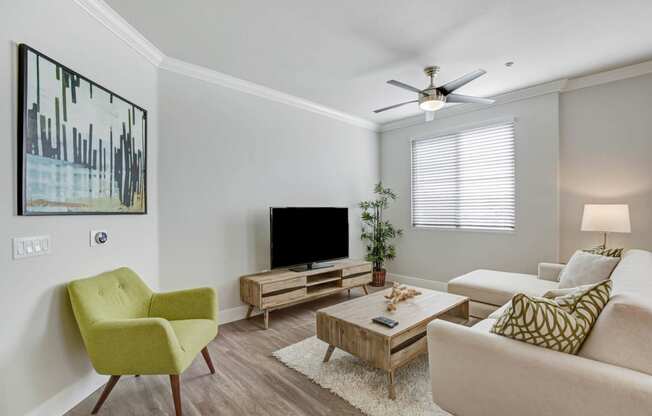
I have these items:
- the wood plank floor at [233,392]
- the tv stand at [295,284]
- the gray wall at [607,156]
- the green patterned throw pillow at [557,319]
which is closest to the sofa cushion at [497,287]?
the gray wall at [607,156]

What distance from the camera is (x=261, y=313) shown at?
368 centimetres

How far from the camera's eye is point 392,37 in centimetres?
262

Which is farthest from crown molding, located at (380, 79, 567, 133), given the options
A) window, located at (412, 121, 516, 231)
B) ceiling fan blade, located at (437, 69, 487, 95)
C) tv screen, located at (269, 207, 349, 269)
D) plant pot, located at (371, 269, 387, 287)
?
plant pot, located at (371, 269, 387, 287)

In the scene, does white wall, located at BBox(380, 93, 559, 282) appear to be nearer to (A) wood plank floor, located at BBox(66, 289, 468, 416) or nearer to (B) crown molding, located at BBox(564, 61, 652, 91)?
(B) crown molding, located at BBox(564, 61, 652, 91)

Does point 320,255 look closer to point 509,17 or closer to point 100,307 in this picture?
point 100,307

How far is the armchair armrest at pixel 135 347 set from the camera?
1.76m

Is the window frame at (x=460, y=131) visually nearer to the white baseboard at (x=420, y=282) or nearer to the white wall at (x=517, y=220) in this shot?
the white wall at (x=517, y=220)

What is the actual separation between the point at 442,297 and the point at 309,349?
1.31 metres

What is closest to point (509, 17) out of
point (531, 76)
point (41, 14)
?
point (531, 76)

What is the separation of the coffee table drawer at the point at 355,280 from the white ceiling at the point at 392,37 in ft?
8.15

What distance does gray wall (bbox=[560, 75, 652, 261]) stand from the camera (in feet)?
10.4

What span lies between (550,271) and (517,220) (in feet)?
2.75

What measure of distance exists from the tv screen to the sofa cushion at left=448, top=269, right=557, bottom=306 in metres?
1.56

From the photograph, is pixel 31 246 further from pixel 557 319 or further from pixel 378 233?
pixel 378 233
